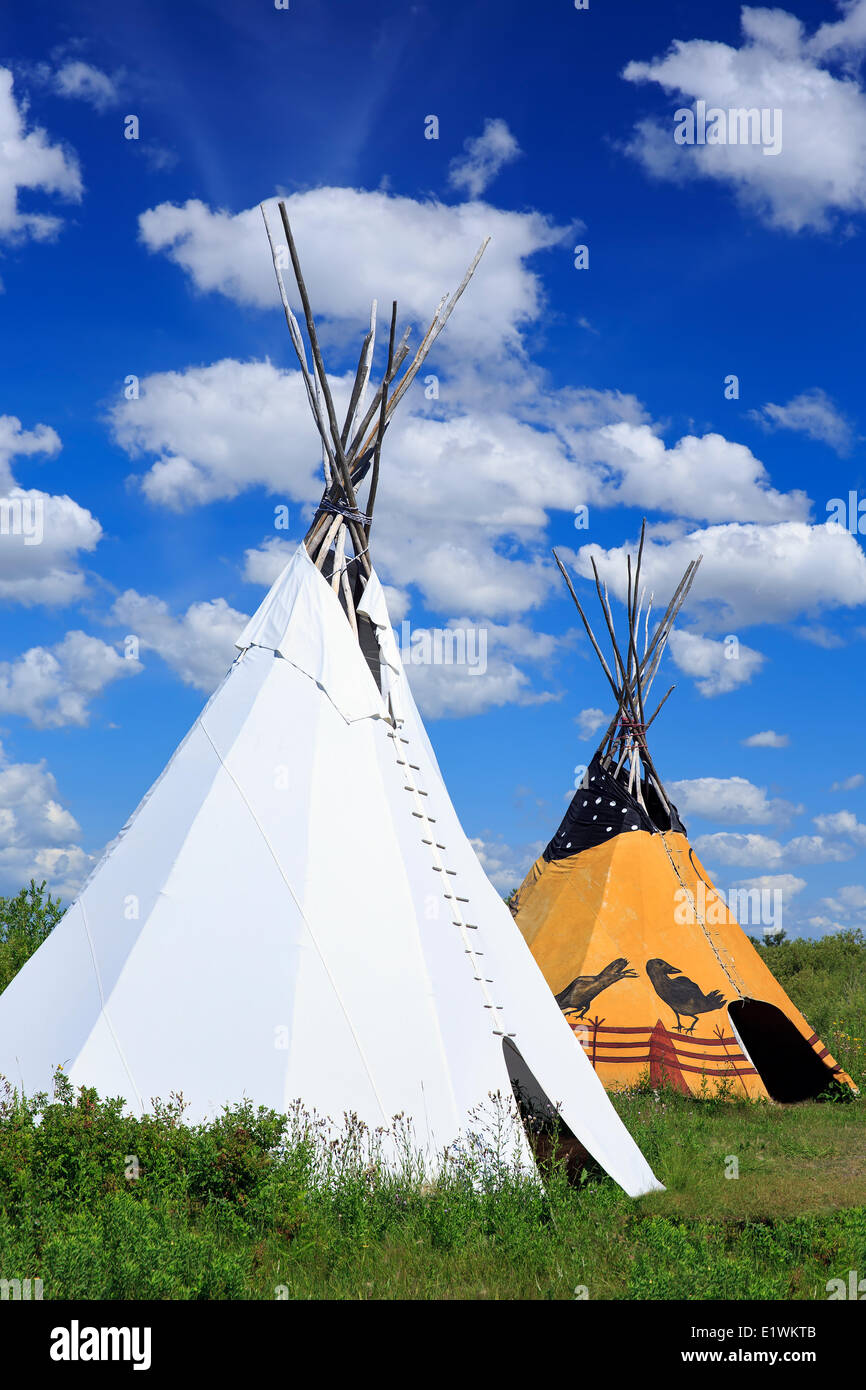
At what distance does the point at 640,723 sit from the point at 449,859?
17.5ft

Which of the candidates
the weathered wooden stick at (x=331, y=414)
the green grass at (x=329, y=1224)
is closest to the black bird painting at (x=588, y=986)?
the green grass at (x=329, y=1224)

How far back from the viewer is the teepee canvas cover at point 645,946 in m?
9.85

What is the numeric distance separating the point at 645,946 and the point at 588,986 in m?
0.79

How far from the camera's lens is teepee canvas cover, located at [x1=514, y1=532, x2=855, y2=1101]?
9.85m

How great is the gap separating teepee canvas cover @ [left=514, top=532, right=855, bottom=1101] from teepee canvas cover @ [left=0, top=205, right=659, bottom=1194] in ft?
9.77

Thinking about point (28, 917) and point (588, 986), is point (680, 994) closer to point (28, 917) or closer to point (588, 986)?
point (588, 986)

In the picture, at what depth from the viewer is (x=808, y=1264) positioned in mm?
4891

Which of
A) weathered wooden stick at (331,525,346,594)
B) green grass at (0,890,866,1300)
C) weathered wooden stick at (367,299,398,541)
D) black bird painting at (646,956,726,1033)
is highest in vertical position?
weathered wooden stick at (367,299,398,541)

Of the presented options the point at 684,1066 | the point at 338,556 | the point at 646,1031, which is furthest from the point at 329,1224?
the point at 684,1066

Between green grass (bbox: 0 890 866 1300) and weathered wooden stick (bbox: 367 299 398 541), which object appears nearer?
green grass (bbox: 0 890 866 1300)

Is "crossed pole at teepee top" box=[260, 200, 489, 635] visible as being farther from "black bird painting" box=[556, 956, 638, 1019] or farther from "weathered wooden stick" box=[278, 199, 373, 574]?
"black bird painting" box=[556, 956, 638, 1019]

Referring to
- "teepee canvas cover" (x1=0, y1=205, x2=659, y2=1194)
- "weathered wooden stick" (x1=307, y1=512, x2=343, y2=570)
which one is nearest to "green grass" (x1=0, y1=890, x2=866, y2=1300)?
"teepee canvas cover" (x1=0, y1=205, x2=659, y2=1194)
